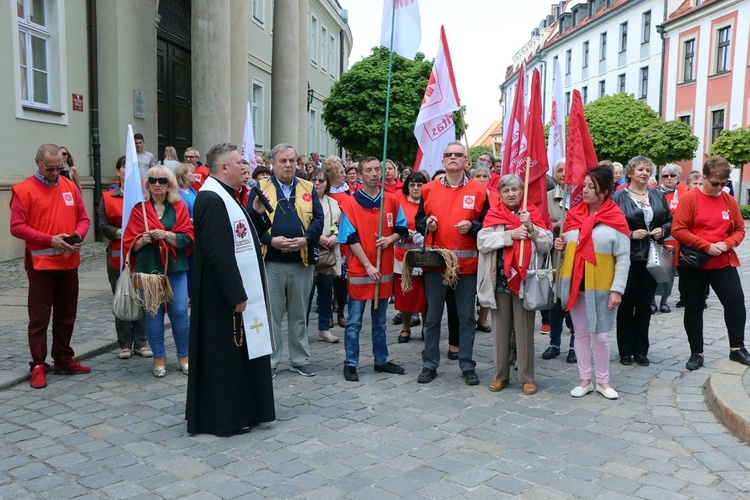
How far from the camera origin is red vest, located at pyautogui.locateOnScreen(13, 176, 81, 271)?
607 cm

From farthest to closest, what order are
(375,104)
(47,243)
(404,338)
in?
(375,104)
(404,338)
(47,243)

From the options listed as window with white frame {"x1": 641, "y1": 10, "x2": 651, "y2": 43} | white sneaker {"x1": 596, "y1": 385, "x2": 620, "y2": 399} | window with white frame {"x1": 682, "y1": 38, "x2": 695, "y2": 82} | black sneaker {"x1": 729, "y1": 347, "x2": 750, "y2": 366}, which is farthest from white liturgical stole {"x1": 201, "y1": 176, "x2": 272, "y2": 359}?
window with white frame {"x1": 641, "y1": 10, "x2": 651, "y2": 43}

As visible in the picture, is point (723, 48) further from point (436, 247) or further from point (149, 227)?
point (149, 227)

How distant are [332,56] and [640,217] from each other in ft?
113

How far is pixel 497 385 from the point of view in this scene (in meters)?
6.11

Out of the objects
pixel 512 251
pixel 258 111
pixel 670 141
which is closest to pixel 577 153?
pixel 512 251

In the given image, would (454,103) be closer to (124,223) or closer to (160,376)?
(124,223)

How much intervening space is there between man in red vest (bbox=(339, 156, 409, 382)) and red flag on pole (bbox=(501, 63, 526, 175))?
4.38 feet

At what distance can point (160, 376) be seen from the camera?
254 inches

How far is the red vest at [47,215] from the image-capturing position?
6.07 meters

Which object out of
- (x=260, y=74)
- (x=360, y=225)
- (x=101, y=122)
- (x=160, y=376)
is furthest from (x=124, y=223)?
(x=260, y=74)

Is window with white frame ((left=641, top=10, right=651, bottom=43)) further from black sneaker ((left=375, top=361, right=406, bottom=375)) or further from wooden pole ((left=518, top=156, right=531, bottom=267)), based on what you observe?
black sneaker ((left=375, top=361, right=406, bottom=375))

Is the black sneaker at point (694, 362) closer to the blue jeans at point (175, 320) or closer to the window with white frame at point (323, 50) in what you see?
the blue jeans at point (175, 320)

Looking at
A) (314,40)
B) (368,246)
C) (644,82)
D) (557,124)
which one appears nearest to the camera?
(368,246)
